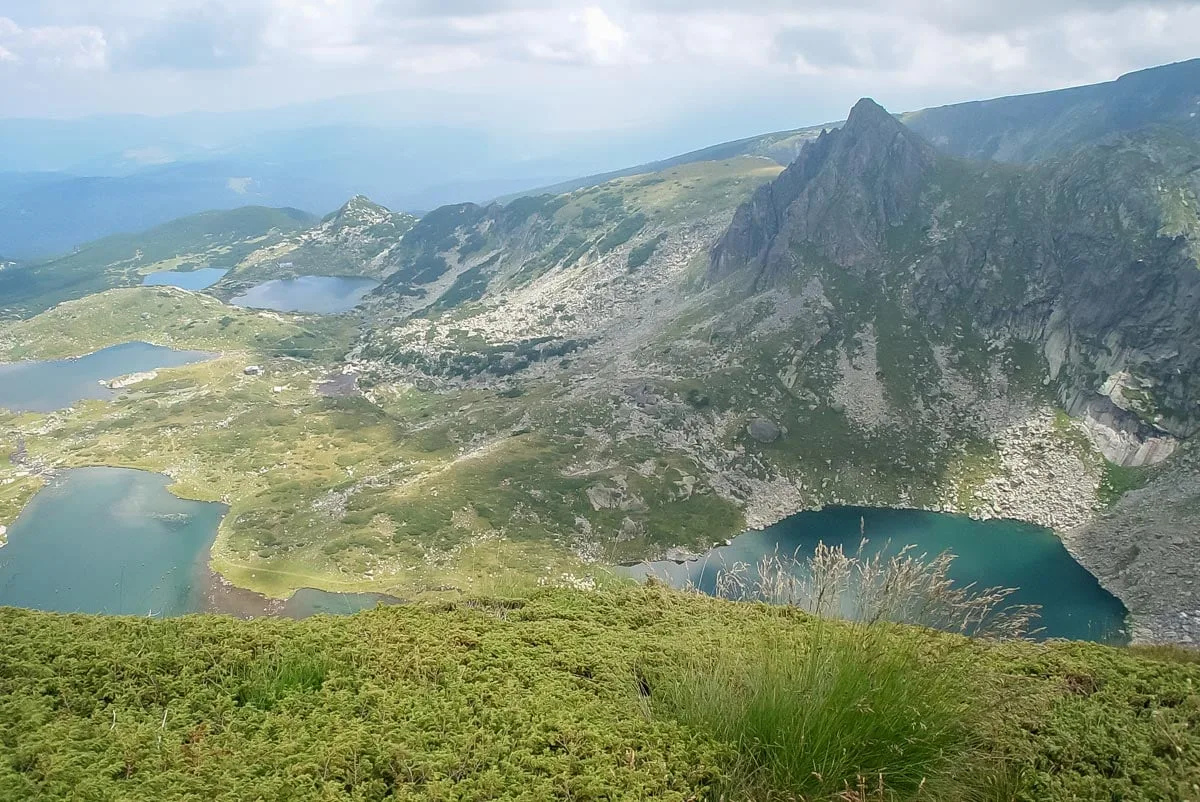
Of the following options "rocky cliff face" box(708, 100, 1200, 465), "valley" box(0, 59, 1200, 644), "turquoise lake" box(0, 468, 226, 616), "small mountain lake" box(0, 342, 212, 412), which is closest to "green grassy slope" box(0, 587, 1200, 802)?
"valley" box(0, 59, 1200, 644)

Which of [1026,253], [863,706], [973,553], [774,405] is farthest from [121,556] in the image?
[1026,253]

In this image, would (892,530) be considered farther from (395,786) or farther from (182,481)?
(182,481)

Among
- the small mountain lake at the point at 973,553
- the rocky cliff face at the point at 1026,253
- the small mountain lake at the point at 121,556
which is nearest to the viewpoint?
the small mountain lake at the point at 121,556

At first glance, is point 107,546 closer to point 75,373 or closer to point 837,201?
point 75,373

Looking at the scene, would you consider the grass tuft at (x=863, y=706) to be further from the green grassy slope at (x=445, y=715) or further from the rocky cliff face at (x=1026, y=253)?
the rocky cliff face at (x=1026, y=253)

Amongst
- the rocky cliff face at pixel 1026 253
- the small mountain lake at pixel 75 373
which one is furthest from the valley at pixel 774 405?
the small mountain lake at pixel 75 373

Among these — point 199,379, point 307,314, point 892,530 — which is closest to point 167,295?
point 307,314
